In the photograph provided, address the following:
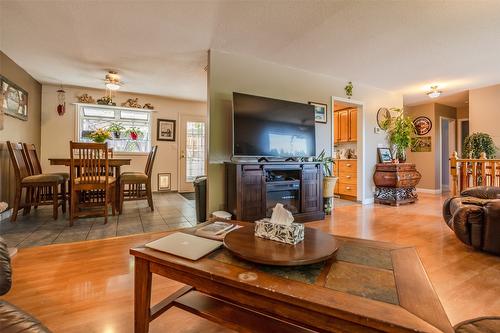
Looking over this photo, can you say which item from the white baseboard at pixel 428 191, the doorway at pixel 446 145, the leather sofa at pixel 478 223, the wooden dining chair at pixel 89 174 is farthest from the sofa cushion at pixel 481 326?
the doorway at pixel 446 145

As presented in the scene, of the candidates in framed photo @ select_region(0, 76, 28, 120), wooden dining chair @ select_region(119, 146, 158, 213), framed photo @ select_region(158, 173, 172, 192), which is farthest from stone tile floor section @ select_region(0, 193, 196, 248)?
framed photo @ select_region(158, 173, 172, 192)

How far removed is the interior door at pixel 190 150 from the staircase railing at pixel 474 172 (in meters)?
5.13

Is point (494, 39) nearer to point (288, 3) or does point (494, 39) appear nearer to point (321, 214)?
point (288, 3)

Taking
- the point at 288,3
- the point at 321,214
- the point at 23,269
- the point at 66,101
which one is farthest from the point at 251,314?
the point at 66,101

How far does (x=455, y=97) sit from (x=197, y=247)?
23.7 feet

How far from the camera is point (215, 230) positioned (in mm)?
1316

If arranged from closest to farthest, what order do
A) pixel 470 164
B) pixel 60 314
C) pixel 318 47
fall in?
pixel 60 314
pixel 318 47
pixel 470 164

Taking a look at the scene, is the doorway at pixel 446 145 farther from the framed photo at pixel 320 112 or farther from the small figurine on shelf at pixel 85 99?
the small figurine on shelf at pixel 85 99

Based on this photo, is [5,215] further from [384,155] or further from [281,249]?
[384,155]

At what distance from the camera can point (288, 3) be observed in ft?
7.29

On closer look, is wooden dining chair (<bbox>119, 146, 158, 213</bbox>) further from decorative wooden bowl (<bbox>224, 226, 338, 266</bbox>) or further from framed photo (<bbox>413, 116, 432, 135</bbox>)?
framed photo (<bbox>413, 116, 432, 135</bbox>)

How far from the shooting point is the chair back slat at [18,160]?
9.85ft

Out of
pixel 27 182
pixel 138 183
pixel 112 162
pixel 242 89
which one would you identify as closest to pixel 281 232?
pixel 242 89

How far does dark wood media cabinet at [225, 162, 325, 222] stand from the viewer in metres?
2.95
